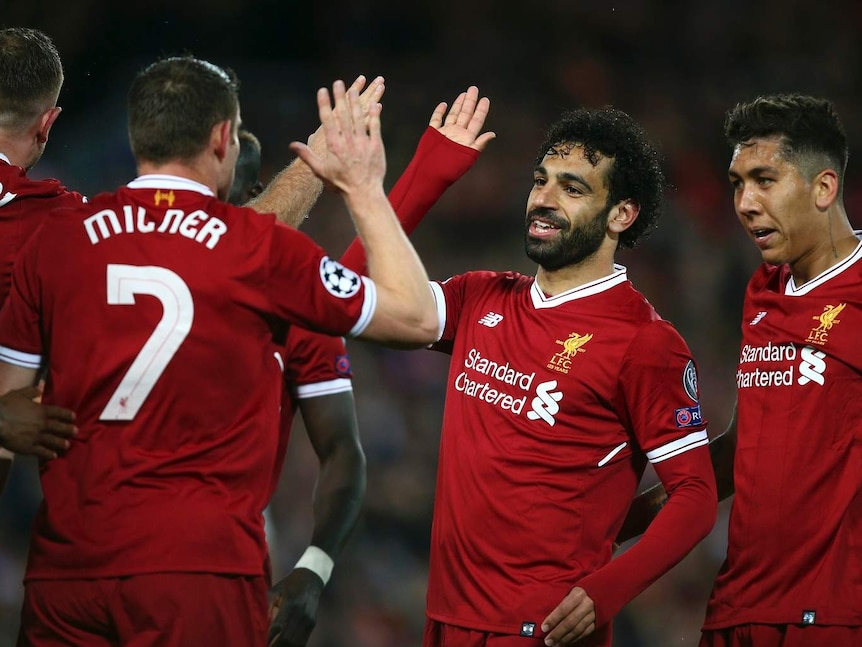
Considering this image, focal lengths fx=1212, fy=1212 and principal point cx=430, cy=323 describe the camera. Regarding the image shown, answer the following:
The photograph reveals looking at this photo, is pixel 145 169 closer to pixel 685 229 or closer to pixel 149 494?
pixel 149 494

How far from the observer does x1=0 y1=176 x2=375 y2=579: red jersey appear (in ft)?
10.00

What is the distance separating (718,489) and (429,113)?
619cm

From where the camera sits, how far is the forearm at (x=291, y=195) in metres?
4.14

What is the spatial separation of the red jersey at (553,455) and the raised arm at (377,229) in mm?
834

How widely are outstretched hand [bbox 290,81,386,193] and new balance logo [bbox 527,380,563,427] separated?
3.51 ft

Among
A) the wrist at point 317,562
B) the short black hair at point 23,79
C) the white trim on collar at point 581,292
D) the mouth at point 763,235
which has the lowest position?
the wrist at point 317,562

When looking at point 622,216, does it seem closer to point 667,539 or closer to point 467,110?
point 467,110

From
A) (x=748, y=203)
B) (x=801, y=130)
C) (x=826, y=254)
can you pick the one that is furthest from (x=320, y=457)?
(x=801, y=130)

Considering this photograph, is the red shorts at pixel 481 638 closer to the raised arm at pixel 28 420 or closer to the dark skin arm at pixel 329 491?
the dark skin arm at pixel 329 491

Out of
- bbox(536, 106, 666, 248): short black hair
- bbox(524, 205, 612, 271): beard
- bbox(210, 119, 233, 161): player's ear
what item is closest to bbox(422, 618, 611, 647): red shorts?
bbox(524, 205, 612, 271): beard

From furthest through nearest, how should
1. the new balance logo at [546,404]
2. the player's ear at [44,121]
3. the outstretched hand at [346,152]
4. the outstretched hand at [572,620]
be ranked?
1. the player's ear at [44,121]
2. the new balance logo at [546,404]
3. the outstretched hand at [572,620]
4. the outstretched hand at [346,152]

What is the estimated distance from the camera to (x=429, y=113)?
998cm

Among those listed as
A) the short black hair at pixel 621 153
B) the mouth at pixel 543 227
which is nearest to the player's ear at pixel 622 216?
the short black hair at pixel 621 153

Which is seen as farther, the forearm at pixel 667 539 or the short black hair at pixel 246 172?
the short black hair at pixel 246 172
